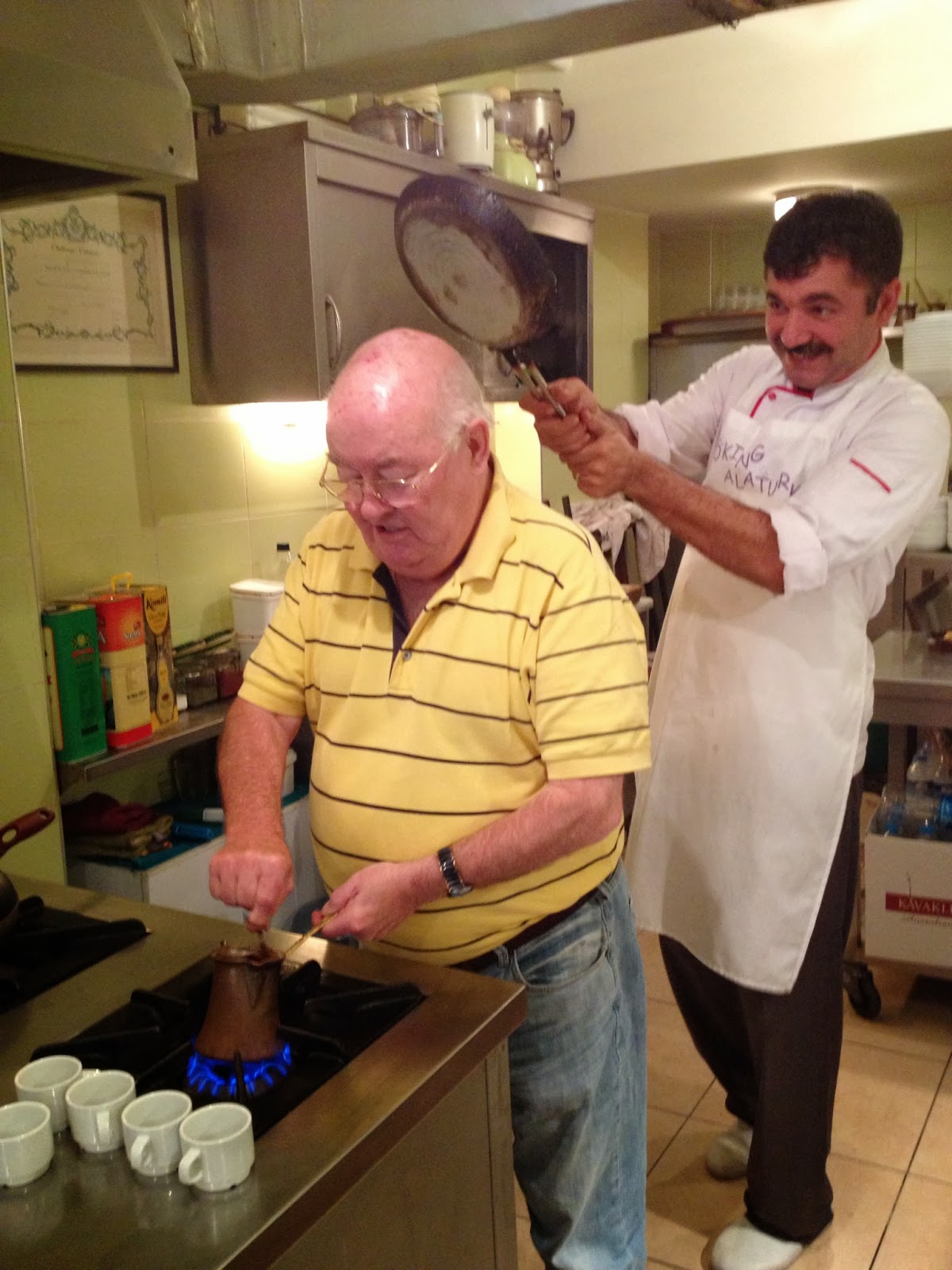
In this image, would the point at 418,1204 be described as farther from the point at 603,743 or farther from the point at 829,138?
the point at 829,138

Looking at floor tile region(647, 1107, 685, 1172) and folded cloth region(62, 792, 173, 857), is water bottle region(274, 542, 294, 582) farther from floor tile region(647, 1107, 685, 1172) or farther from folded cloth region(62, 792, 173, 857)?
floor tile region(647, 1107, 685, 1172)

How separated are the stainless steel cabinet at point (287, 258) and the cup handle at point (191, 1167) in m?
1.60

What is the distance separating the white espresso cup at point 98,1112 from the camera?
2.60ft

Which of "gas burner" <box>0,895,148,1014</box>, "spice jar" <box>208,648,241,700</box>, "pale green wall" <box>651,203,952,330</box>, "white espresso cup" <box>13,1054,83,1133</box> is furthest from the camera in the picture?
"pale green wall" <box>651,203,952,330</box>

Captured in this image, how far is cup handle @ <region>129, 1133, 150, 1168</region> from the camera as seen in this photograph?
0.77m

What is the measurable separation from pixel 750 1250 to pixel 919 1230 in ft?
1.05

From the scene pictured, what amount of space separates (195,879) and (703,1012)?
0.93m

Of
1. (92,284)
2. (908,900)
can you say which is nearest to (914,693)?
(908,900)

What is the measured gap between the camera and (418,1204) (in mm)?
913

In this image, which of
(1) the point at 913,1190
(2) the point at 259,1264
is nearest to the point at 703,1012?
(1) the point at 913,1190

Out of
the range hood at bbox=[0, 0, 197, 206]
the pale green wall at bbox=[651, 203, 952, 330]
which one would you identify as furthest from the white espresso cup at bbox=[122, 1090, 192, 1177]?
the pale green wall at bbox=[651, 203, 952, 330]

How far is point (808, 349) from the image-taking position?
60.5 inches

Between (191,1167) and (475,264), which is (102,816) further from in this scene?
(191,1167)

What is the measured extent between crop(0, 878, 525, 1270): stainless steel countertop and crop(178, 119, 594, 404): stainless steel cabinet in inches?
52.2
